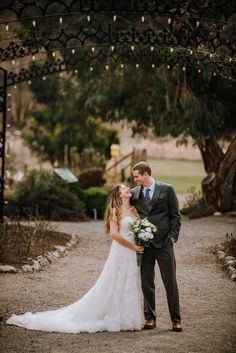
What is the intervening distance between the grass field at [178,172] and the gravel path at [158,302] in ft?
70.8

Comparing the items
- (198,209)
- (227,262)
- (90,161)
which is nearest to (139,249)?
(227,262)

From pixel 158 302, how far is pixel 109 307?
1606mm

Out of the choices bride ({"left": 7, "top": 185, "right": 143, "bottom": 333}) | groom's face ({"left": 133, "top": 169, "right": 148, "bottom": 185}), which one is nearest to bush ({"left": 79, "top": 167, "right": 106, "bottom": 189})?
bride ({"left": 7, "top": 185, "right": 143, "bottom": 333})

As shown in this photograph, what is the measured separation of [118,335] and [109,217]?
1.29m

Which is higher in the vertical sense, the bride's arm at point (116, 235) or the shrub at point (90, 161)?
the shrub at point (90, 161)

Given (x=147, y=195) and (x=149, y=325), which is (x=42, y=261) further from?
(x=147, y=195)

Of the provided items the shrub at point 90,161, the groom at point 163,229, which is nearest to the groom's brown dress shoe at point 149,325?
the groom at point 163,229

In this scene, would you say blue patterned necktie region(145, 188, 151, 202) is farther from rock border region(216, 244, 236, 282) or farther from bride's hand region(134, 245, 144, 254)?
rock border region(216, 244, 236, 282)

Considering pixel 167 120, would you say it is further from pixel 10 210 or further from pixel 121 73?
pixel 10 210

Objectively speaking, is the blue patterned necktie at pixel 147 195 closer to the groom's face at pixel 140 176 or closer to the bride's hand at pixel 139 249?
the groom's face at pixel 140 176

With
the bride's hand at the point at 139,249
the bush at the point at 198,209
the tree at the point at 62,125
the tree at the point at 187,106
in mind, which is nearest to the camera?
the bride's hand at the point at 139,249

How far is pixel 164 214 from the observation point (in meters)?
7.67

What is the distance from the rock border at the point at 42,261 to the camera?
36.2ft

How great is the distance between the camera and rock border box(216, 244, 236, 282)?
36.4 ft
